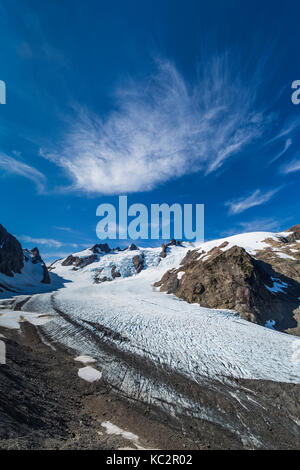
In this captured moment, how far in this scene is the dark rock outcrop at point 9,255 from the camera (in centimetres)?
8575

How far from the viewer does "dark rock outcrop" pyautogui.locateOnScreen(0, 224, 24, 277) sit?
85.8 metres

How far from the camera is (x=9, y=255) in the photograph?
94.4 meters

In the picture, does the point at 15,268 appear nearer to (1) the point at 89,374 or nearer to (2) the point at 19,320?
(2) the point at 19,320

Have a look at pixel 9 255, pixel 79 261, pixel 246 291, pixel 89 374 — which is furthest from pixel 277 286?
pixel 79 261

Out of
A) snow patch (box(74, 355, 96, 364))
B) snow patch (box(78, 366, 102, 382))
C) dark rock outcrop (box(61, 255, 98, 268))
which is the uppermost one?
dark rock outcrop (box(61, 255, 98, 268))

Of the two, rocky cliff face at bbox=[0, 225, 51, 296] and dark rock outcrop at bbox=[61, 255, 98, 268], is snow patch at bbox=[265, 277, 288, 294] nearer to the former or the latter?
rocky cliff face at bbox=[0, 225, 51, 296]

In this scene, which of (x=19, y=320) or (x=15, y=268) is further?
(x=15, y=268)

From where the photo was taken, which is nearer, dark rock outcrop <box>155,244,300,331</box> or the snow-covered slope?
the snow-covered slope

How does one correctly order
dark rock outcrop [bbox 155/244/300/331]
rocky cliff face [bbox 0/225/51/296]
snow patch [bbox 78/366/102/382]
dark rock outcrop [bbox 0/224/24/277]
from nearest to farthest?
snow patch [bbox 78/366/102/382] < dark rock outcrop [bbox 155/244/300/331] < rocky cliff face [bbox 0/225/51/296] < dark rock outcrop [bbox 0/224/24/277]

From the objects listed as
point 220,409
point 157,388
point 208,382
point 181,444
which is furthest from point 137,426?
point 208,382

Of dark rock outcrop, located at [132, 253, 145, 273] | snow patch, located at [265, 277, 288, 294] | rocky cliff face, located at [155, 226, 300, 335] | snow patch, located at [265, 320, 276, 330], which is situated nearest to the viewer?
snow patch, located at [265, 320, 276, 330]

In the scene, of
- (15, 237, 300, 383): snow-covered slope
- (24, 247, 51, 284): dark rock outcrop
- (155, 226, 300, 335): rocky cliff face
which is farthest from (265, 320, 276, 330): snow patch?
(24, 247, 51, 284): dark rock outcrop

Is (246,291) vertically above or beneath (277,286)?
above
